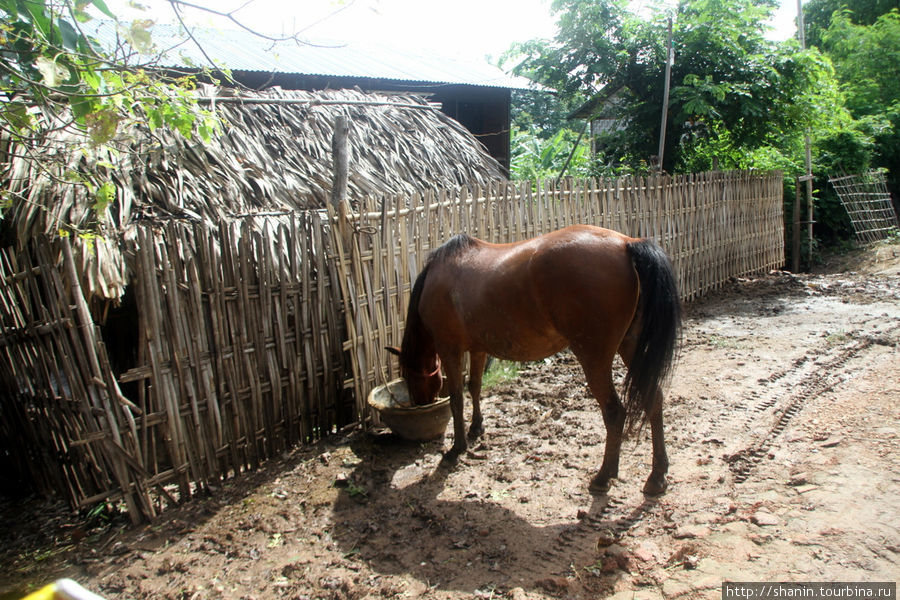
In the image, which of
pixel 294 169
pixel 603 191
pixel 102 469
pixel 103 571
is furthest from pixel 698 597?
pixel 603 191

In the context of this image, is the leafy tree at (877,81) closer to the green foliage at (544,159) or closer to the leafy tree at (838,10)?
the leafy tree at (838,10)

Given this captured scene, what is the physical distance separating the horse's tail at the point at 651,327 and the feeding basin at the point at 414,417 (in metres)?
1.43

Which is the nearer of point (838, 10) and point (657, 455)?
point (657, 455)

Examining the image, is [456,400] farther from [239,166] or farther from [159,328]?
[239,166]

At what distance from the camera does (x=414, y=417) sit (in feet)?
14.2

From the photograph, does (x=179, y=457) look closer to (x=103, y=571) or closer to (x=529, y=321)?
(x=103, y=571)

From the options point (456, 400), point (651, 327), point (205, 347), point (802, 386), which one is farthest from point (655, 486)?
point (205, 347)

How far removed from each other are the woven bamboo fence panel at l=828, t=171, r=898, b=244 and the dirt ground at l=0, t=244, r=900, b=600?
Result: 10.7 metres

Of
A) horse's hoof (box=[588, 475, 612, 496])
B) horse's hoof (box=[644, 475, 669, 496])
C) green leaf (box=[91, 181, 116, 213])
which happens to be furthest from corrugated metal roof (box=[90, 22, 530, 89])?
horse's hoof (box=[644, 475, 669, 496])

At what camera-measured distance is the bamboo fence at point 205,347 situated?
11.3 ft

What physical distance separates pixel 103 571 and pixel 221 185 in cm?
300

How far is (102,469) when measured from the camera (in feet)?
11.4

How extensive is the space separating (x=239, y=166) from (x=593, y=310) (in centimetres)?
341

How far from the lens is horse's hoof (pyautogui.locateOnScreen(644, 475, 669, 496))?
3480 mm
